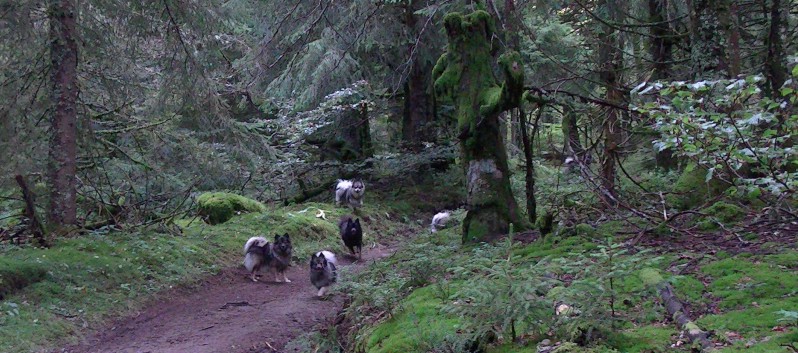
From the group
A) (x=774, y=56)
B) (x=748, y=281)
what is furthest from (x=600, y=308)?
(x=774, y=56)

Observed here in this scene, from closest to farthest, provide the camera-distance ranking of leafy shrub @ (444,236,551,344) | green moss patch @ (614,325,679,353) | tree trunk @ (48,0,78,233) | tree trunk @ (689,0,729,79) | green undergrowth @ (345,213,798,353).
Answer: green moss patch @ (614,325,679,353), green undergrowth @ (345,213,798,353), leafy shrub @ (444,236,551,344), tree trunk @ (689,0,729,79), tree trunk @ (48,0,78,233)

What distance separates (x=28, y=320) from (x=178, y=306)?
7.75 ft

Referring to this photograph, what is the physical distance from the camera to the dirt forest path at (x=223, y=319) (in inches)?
346

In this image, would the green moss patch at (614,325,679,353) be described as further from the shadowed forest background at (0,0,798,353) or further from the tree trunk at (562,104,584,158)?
the tree trunk at (562,104,584,158)

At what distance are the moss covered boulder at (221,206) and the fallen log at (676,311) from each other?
1303cm

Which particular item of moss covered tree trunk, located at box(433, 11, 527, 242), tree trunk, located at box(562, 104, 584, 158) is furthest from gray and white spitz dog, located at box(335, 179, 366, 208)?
tree trunk, located at box(562, 104, 584, 158)

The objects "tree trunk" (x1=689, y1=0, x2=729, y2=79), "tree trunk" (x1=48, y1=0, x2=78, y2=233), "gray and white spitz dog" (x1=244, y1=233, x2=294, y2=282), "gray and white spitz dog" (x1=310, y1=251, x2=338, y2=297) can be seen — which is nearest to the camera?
"tree trunk" (x1=689, y1=0, x2=729, y2=79)

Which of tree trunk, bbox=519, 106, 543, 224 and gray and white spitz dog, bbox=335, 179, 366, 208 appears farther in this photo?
gray and white spitz dog, bbox=335, 179, 366, 208

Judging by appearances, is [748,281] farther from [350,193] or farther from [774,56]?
[350,193]

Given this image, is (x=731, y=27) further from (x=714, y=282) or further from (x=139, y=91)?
(x=139, y=91)

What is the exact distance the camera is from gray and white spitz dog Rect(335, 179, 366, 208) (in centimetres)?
1859

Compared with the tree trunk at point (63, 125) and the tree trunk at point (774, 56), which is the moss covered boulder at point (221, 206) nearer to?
the tree trunk at point (63, 125)

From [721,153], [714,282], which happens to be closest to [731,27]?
[721,153]

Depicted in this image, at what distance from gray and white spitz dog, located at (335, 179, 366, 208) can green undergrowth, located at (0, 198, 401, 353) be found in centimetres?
280
